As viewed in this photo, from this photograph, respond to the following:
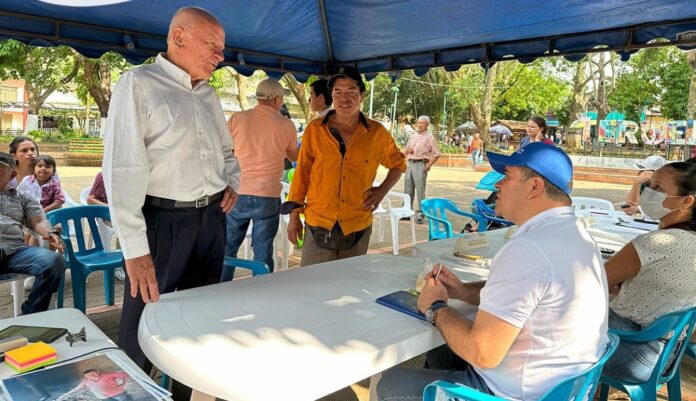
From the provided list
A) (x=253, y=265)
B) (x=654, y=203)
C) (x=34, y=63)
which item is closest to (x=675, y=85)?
(x=654, y=203)

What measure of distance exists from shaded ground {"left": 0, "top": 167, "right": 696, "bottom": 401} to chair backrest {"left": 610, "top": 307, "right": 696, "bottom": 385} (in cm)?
88

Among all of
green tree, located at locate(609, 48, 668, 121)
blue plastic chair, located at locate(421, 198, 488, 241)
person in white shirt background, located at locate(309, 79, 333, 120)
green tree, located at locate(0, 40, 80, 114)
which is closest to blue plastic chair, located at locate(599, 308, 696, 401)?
blue plastic chair, located at locate(421, 198, 488, 241)

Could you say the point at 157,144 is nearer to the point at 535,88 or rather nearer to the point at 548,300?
the point at 548,300

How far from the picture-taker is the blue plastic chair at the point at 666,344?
6.44 feet

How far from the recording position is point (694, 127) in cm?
1441

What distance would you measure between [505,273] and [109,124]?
4.72ft

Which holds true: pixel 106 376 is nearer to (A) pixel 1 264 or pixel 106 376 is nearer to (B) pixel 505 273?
(B) pixel 505 273

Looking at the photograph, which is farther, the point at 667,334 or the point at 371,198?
the point at 371,198

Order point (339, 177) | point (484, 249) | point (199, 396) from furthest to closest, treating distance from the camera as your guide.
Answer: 1. point (339, 177)
2. point (484, 249)
3. point (199, 396)

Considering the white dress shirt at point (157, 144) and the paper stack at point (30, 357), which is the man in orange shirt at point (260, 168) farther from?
the paper stack at point (30, 357)

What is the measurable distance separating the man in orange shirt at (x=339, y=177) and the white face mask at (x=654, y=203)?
1.41 meters

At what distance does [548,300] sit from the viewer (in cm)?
135

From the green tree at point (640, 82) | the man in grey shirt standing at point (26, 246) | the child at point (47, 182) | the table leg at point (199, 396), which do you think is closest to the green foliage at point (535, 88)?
the green tree at point (640, 82)

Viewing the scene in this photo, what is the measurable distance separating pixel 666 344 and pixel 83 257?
12.0 ft
